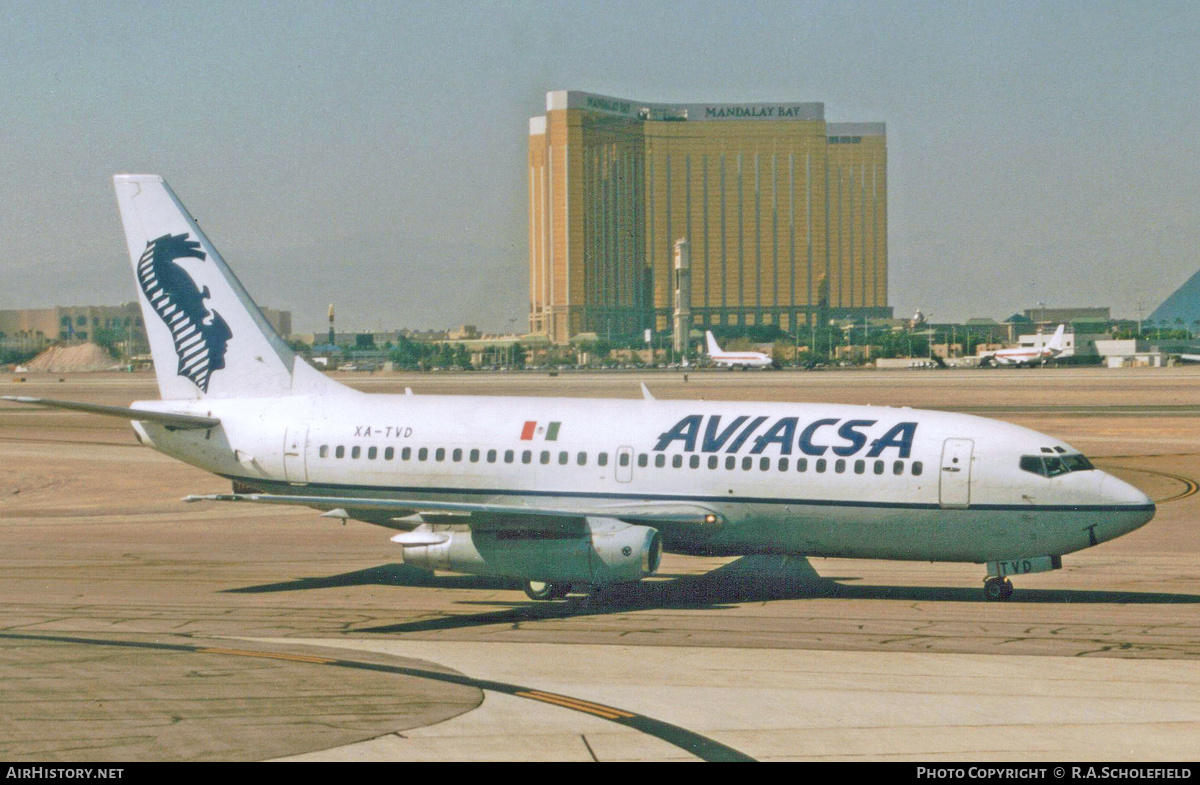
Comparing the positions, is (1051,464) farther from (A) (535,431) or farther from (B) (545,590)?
(A) (535,431)

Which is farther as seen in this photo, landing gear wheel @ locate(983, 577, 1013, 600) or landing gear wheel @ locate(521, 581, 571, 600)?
landing gear wheel @ locate(521, 581, 571, 600)

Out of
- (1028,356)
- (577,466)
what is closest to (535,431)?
(577,466)

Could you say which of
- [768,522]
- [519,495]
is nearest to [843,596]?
[768,522]

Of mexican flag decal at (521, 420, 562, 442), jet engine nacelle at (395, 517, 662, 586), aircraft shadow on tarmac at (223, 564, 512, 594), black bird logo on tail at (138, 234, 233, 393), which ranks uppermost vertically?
black bird logo on tail at (138, 234, 233, 393)

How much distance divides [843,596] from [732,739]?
12.3m

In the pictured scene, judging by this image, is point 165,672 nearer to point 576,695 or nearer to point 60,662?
point 60,662

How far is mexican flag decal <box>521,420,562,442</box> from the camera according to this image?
1185 inches

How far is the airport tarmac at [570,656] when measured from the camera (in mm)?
16703

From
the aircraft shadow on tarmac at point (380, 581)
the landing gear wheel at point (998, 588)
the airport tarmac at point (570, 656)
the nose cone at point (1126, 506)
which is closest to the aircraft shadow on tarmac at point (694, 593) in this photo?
the aircraft shadow on tarmac at point (380, 581)

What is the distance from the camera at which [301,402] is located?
107 ft

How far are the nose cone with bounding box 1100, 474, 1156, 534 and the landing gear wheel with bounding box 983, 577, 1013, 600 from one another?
8.42 feet

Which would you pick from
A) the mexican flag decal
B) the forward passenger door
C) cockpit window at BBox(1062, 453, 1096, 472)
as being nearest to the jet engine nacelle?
the mexican flag decal

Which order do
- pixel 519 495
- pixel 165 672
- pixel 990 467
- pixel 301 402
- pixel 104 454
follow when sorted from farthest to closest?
pixel 104 454
pixel 301 402
pixel 519 495
pixel 990 467
pixel 165 672

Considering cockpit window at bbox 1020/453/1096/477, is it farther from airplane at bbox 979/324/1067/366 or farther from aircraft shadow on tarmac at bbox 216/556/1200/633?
airplane at bbox 979/324/1067/366
